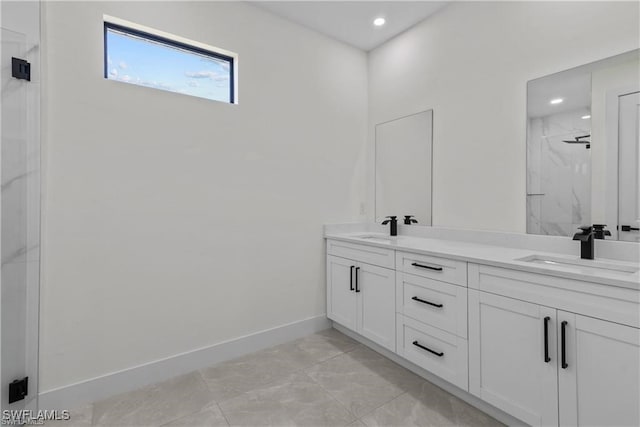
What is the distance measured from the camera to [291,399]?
1.87 metres

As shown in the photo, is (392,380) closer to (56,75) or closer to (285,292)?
(285,292)

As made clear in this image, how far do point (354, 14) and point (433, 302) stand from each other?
237 cm

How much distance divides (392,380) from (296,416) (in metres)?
0.71

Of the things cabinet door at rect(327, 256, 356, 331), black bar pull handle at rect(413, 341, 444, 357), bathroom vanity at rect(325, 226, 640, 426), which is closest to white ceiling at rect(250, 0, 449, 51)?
bathroom vanity at rect(325, 226, 640, 426)

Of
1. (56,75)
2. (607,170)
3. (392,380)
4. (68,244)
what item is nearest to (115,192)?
(68,244)

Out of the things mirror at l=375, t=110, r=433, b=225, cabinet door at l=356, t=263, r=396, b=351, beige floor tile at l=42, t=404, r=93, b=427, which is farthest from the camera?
mirror at l=375, t=110, r=433, b=225

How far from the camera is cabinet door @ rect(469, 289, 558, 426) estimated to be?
1.40 metres

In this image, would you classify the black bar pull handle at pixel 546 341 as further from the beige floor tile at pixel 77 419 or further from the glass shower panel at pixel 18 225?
the glass shower panel at pixel 18 225

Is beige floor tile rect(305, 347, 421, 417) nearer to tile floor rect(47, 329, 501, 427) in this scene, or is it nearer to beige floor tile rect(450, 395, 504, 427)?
tile floor rect(47, 329, 501, 427)

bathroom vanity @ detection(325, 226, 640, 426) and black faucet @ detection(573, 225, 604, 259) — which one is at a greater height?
black faucet @ detection(573, 225, 604, 259)

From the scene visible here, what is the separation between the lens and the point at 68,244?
1.79 meters

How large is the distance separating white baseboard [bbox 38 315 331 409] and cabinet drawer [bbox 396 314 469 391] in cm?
100

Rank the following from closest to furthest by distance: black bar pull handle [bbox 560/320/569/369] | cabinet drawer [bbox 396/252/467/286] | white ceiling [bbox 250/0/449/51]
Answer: black bar pull handle [bbox 560/320/569/369], cabinet drawer [bbox 396/252/467/286], white ceiling [bbox 250/0/449/51]

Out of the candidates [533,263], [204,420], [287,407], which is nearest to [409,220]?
[533,263]
